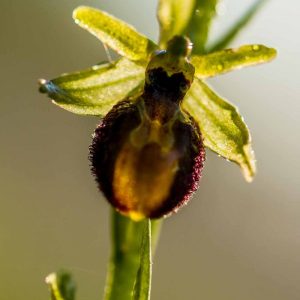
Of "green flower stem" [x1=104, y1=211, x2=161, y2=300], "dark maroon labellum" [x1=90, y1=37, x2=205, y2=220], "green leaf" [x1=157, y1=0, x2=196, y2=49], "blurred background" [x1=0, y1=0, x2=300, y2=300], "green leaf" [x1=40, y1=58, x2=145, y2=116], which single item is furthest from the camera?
"blurred background" [x1=0, y1=0, x2=300, y2=300]

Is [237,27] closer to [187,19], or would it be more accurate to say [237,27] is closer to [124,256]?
[187,19]

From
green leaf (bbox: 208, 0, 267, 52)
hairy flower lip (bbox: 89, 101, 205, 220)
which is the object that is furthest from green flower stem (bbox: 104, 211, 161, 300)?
green leaf (bbox: 208, 0, 267, 52)

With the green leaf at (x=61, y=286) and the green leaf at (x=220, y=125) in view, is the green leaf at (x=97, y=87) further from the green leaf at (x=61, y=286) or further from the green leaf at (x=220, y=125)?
the green leaf at (x=61, y=286)

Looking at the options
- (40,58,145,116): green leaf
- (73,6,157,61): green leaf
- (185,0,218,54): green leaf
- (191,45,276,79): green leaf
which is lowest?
(40,58,145,116): green leaf

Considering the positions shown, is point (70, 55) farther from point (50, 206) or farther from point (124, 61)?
point (124, 61)

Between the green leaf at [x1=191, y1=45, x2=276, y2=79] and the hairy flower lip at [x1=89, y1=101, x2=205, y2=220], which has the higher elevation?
the green leaf at [x1=191, y1=45, x2=276, y2=79]

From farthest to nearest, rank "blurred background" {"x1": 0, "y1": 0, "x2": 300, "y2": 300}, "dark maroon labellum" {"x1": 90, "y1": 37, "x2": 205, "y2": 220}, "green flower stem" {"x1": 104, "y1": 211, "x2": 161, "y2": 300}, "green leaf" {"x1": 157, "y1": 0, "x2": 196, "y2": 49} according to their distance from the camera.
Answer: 1. "blurred background" {"x1": 0, "y1": 0, "x2": 300, "y2": 300}
2. "green leaf" {"x1": 157, "y1": 0, "x2": 196, "y2": 49}
3. "green flower stem" {"x1": 104, "y1": 211, "x2": 161, "y2": 300}
4. "dark maroon labellum" {"x1": 90, "y1": 37, "x2": 205, "y2": 220}

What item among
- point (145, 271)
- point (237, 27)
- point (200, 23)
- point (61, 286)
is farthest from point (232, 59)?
point (61, 286)

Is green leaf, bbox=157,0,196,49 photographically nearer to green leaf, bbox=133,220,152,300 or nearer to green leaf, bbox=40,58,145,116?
green leaf, bbox=40,58,145,116
